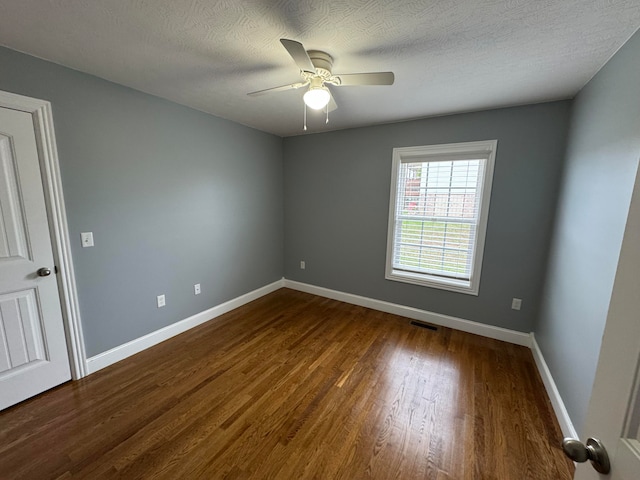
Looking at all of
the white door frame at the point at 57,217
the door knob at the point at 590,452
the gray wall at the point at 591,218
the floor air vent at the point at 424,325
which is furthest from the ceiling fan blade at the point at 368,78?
the floor air vent at the point at 424,325

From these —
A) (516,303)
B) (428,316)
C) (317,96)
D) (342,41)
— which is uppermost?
(342,41)

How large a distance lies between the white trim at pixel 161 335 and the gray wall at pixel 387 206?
1047mm

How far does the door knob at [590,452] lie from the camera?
56cm

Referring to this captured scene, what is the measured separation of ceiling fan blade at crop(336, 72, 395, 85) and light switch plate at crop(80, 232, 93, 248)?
89.3 inches

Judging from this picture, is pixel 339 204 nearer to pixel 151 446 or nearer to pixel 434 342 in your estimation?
pixel 434 342

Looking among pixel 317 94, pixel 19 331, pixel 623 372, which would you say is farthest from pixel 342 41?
pixel 19 331

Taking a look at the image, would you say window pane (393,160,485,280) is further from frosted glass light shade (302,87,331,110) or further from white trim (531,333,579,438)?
frosted glass light shade (302,87,331,110)

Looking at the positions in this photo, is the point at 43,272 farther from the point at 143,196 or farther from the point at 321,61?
the point at 321,61

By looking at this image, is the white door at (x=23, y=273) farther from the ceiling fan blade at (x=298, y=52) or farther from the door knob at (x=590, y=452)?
the door knob at (x=590, y=452)

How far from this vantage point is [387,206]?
3.28 m

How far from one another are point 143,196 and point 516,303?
3.83m

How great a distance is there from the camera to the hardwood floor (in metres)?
1.46

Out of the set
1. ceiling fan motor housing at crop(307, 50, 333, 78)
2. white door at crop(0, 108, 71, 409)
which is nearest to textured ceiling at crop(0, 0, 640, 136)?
ceiling fan motor housing at crop(307, 50, 333, 78)

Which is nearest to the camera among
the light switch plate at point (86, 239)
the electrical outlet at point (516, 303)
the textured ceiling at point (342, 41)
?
the textured ceiling at point (342, 41)
